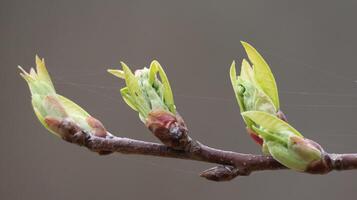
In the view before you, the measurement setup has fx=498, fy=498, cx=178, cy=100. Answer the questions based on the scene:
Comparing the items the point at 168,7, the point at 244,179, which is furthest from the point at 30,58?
the point at 244,179

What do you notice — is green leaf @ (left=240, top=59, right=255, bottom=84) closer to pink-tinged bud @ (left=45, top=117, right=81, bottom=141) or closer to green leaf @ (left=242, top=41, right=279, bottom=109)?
green leaf @ (left=242, top=41, right=279, bottom=109)

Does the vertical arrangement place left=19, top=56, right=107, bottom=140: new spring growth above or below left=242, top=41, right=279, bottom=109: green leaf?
below

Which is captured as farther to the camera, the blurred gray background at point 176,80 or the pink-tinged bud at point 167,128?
the blurred gray background at point 176,80

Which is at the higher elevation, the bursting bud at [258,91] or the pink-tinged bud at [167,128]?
the bursting bud at [258,91]

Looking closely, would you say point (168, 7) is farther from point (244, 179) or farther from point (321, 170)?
point (321, 170)

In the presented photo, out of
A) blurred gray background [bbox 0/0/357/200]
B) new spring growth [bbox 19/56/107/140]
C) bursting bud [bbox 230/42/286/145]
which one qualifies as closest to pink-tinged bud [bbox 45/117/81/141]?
new spring growth [bbox 19/56/107/140]

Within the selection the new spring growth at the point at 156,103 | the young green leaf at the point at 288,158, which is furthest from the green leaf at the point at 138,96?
the young green leaf at the point at 288,158

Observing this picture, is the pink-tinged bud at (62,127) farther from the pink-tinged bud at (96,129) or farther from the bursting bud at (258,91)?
the bursting bud at (258,91)
